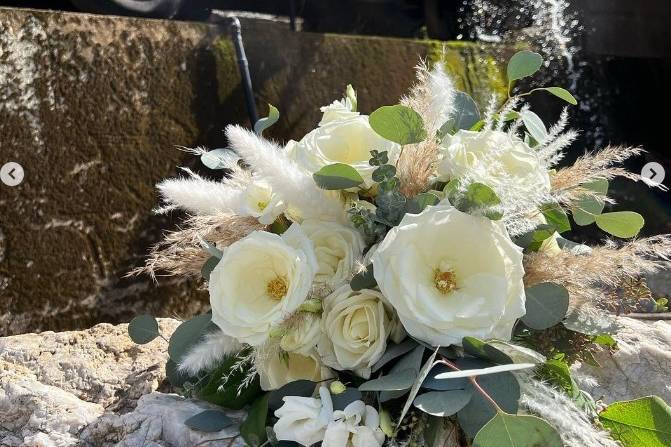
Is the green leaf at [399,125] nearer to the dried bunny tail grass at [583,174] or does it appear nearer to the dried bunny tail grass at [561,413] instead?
the dried bunny tail grass at [583,174]

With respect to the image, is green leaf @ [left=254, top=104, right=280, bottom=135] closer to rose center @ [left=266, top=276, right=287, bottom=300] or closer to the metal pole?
rose center @ [left=266, top=276, right=287, bottom=300]

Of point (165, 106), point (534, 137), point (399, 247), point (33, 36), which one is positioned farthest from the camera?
point (165, 106)

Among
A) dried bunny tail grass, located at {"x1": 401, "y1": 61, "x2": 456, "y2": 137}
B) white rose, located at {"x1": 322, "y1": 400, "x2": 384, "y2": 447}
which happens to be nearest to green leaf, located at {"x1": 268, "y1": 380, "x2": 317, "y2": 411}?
white rose, located at {"x1": 322, "y1": 400, "x2": 384, "y2": 447}

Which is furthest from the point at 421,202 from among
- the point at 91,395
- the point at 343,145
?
the point at 91,395

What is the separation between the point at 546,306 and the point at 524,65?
438 millimetres

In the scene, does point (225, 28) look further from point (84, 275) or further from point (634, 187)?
point (634, 187)

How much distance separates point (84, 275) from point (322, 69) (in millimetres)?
1216

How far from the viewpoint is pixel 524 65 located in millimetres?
1335

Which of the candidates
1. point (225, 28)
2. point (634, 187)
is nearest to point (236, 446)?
point (225, 28)

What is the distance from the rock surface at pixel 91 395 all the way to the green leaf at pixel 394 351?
0.29 m

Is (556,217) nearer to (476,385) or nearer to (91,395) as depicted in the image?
(476,385)

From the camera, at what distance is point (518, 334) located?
1.22 meters

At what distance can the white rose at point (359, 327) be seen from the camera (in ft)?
3.68

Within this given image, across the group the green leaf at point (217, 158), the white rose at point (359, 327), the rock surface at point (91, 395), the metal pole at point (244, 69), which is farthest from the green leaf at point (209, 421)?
the metal pole at point (244, 69)
